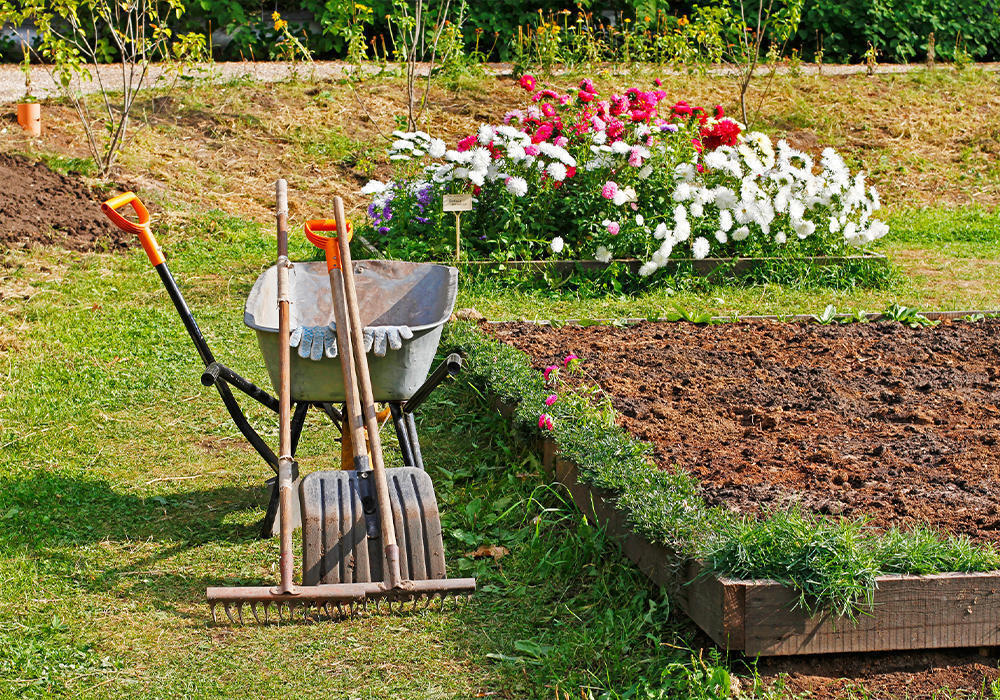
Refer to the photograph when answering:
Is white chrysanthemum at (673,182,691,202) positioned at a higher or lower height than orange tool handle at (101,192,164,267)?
lower

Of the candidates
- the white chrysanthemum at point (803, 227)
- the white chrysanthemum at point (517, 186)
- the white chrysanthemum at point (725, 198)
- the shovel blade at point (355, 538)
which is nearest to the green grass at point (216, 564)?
the shovel blade at point (355, 538)

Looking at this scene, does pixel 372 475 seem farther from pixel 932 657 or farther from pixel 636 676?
pixel 932 657

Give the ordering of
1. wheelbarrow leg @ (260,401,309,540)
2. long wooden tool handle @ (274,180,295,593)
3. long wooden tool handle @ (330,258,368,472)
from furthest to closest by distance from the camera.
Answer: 1. wheelbarrow leg @ (260,401,309,540)
2. long wooden tool handle @ (330,258,368,472)
3. long wooden tool handle @ (274,180,295,593)

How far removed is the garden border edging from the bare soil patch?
39 cm

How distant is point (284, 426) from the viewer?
10.8ft

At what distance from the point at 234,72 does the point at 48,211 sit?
160 inches

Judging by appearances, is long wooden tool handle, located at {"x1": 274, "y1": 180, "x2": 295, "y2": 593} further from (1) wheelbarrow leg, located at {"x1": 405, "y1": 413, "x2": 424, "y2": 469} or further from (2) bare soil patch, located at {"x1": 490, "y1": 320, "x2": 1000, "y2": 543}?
(2) bare soil patch, located at {"x1": 490, "y1": 320, "x2": 1000, "y2": 543}

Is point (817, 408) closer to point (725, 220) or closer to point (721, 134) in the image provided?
point (725, 220)

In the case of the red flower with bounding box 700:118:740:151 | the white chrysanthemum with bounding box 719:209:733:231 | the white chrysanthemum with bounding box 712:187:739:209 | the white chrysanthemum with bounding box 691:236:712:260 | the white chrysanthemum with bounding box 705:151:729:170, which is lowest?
the white chrysanthemum with bounding box 691:236:712:260

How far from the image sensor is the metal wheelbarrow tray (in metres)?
3.71

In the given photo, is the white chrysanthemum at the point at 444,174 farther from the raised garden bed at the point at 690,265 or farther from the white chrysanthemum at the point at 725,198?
the white chrysanthemum at the point at 725,198

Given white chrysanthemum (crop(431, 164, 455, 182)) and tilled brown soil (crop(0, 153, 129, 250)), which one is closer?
white chrysanthemum (crop(431, 164, 455, 182))

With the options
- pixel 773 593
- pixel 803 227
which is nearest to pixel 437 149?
pixel 803 227

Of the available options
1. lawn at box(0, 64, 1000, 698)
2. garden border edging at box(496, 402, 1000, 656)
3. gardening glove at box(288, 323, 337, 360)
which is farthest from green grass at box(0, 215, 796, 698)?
gardening glove at box(288, 323, 337, 360)
